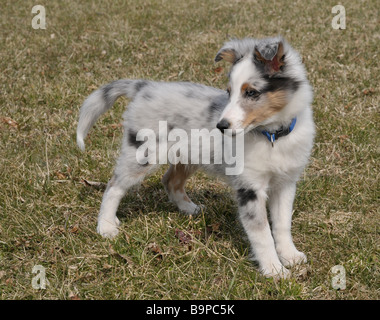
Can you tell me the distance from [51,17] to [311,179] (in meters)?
7.49

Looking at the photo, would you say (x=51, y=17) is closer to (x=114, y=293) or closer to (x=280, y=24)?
(x=280, y=24)

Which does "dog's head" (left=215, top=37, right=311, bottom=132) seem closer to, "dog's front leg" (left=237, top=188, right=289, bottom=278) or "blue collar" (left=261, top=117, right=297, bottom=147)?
"blue collar" (left=261, top=117, right=297, bottom=147)

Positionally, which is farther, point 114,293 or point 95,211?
point 95,211

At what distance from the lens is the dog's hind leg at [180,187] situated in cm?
463

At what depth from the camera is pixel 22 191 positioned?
4.71 metres

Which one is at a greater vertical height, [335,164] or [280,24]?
[280,24]

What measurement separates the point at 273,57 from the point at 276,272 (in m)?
1.49

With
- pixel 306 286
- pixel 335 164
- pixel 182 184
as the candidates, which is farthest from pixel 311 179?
pixel 306 286

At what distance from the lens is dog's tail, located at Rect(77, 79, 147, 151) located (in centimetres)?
427

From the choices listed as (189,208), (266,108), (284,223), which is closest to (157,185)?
(189,208)

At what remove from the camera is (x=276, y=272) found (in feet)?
11.7

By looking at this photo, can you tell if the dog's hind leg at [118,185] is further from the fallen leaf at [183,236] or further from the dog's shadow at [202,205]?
the fallen leaf at [183,236]

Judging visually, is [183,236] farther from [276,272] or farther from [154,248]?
[276,272]
